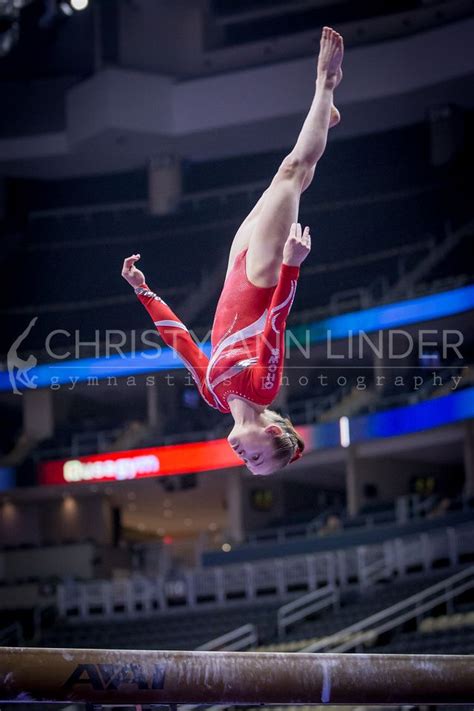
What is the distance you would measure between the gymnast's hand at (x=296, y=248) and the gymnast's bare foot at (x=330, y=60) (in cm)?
109

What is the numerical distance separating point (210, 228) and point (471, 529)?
469 inches

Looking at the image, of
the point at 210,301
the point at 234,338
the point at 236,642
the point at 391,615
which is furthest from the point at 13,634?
the point at 234,338

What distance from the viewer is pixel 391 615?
52.6 ft

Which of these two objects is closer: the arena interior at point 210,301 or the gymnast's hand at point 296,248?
the gymnast's hand at point 296,248

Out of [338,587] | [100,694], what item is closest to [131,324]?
[338,587]

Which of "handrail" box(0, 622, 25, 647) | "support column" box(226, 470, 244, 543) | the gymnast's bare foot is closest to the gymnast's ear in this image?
the gymnast's bare foot

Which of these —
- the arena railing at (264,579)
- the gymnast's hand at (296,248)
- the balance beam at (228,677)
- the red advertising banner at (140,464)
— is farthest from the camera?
the red advertising banner at (140,464)

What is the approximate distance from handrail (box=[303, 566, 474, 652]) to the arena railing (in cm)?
142

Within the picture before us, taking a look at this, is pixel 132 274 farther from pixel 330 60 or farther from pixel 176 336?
pixel 330 60

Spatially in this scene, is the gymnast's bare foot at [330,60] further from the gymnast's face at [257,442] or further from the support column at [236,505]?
the support column at [236,505]

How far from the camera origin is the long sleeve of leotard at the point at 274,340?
5.28m

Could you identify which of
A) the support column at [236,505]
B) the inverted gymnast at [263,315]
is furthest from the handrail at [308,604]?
the inverted gymnast at [263,315]

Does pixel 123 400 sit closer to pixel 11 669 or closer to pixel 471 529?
pixel 471 529

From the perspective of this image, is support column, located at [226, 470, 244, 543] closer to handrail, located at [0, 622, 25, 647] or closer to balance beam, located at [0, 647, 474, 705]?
handrail, located at [0, 622, 25, 647]
